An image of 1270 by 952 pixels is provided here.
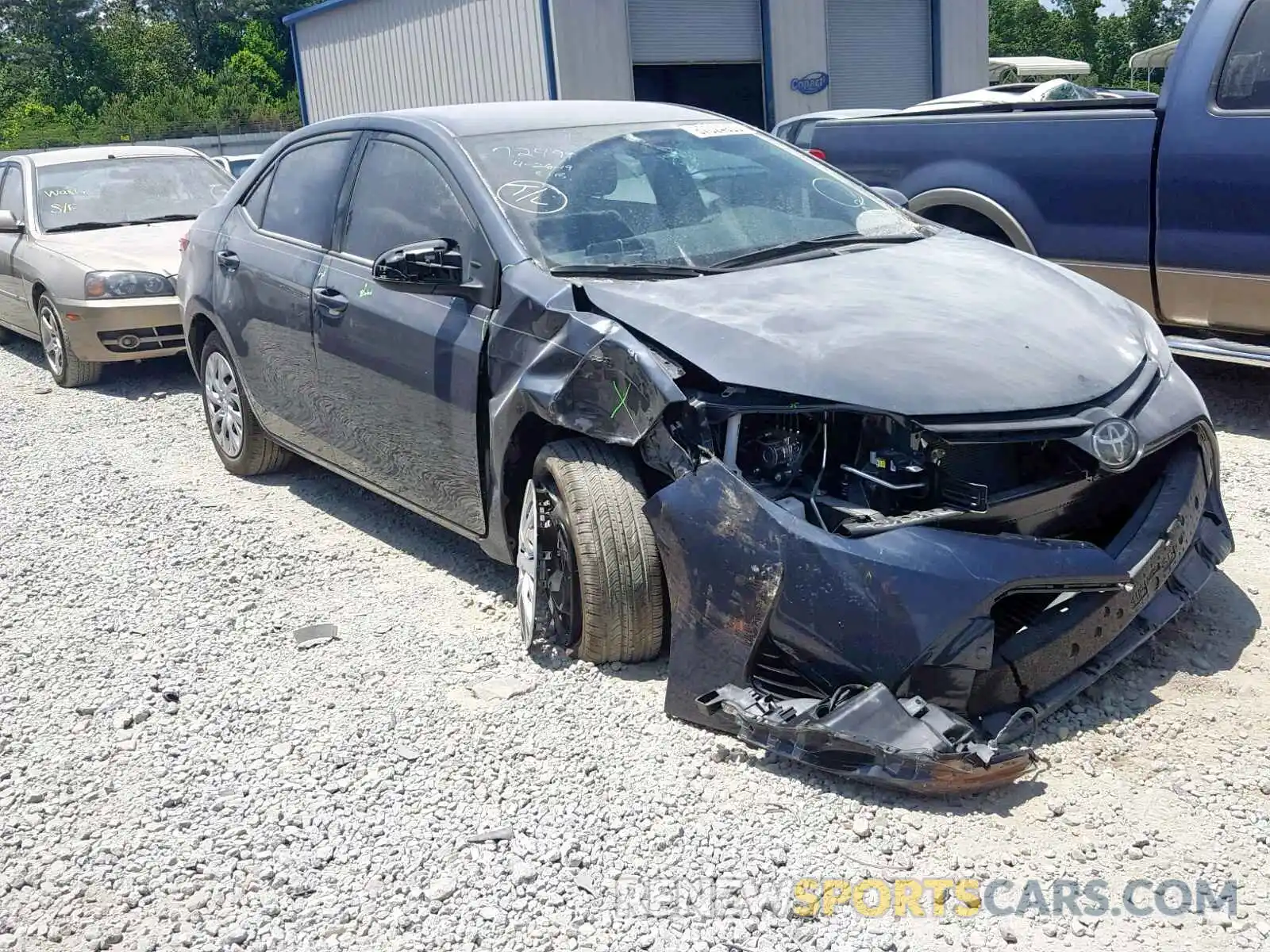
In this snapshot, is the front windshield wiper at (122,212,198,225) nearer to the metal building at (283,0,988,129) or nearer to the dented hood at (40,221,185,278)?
the dented hood at (40,221,185,278)

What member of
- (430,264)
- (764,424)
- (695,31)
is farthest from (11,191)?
(695,31)

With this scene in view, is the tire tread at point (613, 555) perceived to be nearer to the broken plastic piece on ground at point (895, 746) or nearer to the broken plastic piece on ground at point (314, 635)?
the broken plastic piece on ground at point (895, 746)

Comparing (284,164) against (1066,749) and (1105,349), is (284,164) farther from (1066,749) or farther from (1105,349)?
(1066,749)

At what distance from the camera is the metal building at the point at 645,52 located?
68.5 ft

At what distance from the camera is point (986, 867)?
9.61ft

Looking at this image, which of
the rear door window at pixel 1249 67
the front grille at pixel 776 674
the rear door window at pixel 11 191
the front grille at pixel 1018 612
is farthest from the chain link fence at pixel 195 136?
the front grille at pixel 1018 612

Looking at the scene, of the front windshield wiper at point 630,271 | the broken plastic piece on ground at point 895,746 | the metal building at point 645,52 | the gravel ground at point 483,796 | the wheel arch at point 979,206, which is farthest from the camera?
the metal building at point 645,52

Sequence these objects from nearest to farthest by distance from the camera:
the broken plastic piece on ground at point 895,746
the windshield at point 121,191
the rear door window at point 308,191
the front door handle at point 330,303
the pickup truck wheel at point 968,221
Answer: the broken plastic piece on ground at point 895,746 < the front door handle at point 330,303 < the rear door window at point 308,191 < the pickup truck wheel at point 968,221 < the windshield at point 121,191

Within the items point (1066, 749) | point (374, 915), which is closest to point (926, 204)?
point (1066, 749)

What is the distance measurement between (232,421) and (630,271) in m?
2.98

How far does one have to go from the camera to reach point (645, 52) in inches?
865

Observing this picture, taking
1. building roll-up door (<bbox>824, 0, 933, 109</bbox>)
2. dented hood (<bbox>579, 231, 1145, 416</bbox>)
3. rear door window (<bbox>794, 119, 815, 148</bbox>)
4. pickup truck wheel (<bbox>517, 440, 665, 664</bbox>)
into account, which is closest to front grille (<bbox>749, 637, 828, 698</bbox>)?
pickup truck wheel (<bbox>517, 440, 665, 664</bbox>)

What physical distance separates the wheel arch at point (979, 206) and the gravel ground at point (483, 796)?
7.48 feet

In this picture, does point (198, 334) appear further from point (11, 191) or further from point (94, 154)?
point (11, 191)
